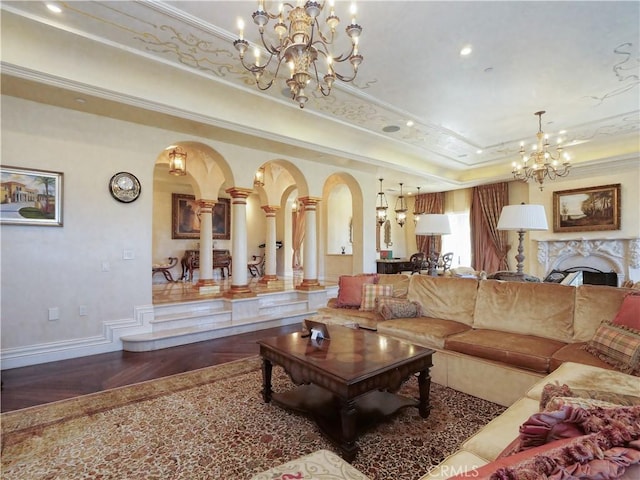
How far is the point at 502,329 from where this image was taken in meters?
2.99

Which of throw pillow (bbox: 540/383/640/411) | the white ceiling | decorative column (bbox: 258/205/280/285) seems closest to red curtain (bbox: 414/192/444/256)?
the white ceiling

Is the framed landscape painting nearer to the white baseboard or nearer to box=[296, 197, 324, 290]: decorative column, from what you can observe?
box=[296, 197, 324, 290]: decorative column

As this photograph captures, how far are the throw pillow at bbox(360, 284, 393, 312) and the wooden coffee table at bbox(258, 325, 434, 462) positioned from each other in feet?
3.71

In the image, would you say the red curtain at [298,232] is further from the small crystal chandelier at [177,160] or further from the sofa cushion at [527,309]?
the sofa cushion at [527,309]

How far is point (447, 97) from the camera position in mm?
4559

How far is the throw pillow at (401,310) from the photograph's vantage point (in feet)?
11.3

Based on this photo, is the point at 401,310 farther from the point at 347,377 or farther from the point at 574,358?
the point at 347,377

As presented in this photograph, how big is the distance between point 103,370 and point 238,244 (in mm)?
2482

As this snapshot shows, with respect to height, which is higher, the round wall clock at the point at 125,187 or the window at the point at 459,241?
the round wall clock at the point at 125,187

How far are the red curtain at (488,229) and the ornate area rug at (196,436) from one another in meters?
6.87

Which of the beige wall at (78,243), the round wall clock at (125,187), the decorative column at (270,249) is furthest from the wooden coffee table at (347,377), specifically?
the decorative column at (270,249)

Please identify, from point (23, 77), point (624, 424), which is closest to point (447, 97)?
point (624, 424)

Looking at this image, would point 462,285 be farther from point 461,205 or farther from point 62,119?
point 461,205

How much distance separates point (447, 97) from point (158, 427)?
5.07 meters
